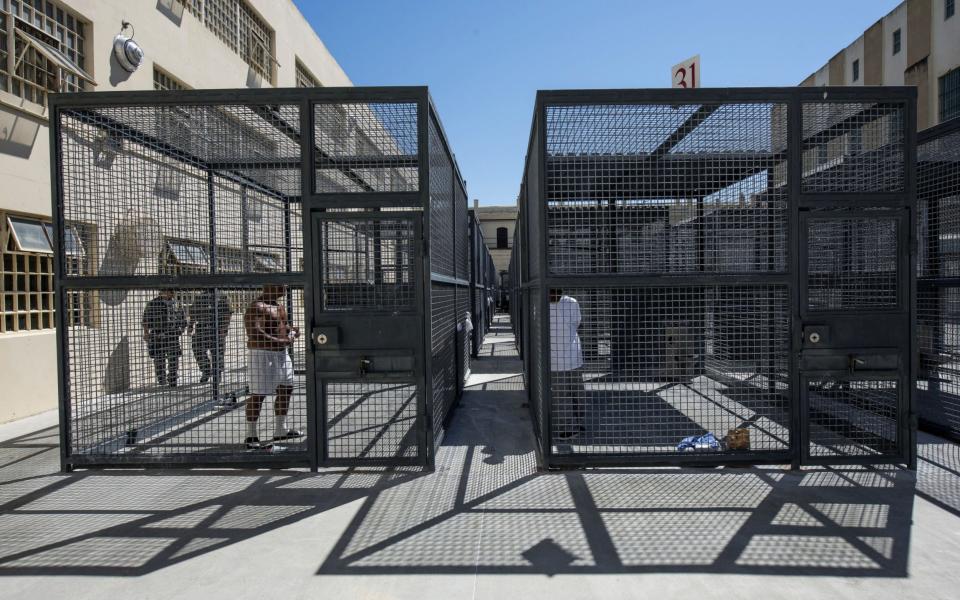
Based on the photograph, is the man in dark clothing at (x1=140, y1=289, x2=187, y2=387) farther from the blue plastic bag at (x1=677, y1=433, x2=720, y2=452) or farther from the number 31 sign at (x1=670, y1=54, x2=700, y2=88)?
the number 31 sign at (x1=670, y1=54, x2=700, y2=88)

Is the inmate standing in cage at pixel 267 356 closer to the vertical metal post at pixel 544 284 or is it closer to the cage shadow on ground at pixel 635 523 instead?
the cage shadow on ground at pixel 635 523

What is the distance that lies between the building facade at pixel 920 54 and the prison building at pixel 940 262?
1435 cm

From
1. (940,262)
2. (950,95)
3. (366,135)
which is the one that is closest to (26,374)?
(366,135)

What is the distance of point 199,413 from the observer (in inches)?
246

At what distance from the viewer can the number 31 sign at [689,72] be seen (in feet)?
25.3

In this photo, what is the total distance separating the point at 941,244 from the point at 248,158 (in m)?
7.87

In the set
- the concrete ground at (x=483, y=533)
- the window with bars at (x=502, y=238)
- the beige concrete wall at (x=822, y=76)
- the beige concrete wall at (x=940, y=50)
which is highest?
the beige concrete wall at (x=822, y=76)

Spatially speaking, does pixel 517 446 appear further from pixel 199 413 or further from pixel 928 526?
pixel 199 413

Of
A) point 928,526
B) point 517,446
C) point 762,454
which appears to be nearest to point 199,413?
point 517,446

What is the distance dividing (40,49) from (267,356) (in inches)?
207

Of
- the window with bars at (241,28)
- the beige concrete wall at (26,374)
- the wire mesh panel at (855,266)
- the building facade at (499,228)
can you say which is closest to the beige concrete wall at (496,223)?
the building facade at (499,228)

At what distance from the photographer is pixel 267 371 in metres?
4.75

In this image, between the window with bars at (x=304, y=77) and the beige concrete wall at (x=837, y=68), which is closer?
the window with bars at (x=304, y=77)

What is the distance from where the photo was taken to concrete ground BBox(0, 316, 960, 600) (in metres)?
2.62
